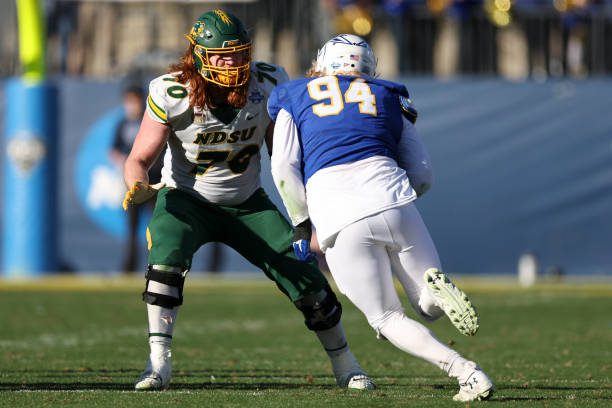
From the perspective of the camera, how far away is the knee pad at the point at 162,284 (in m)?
6.45

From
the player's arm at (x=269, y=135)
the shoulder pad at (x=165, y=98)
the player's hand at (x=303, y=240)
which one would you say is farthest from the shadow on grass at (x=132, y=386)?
the shoulder pad at (x=165, y=98)

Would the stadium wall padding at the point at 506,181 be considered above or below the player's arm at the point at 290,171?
below

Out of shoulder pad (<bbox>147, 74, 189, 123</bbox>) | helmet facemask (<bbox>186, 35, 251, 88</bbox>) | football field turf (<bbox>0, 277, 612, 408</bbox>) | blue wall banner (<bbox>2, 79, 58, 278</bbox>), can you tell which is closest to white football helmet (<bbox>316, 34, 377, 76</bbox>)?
helmet facemask (<bbox>186, 35, 251, 88</bbox>)

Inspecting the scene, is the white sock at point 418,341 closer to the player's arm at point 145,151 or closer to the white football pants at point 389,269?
the white football pants at point 389,269

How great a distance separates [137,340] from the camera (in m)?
9.62

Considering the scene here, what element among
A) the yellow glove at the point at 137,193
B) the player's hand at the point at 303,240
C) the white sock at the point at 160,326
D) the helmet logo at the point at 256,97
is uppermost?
the helmet logo at the point at 256,97

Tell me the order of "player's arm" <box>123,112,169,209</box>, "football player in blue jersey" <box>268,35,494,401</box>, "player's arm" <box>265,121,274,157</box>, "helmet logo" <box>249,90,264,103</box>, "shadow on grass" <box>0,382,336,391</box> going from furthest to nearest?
1. "player's arm" <box>265,121,274,157</box>
2. "helmet logo" <box>249,90,264,103</box>
3. "shadow on grass" <box>0,382,336,391</box>
4. "player's arm" <box>123,112,169,209</box>
5. "football player in blue jersey" <box>268,35,494,401</box>

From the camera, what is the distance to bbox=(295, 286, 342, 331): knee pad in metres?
6.56

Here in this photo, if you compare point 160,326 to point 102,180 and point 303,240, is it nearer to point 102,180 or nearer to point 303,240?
point 303,240

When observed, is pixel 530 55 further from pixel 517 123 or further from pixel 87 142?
pixel 87 142

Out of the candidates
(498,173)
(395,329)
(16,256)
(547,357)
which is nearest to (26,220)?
(16,256)

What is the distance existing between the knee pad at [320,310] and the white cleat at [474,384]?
3.71 feet

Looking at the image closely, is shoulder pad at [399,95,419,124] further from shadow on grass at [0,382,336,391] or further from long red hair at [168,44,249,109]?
shadow on grass at [0,382,336,391]

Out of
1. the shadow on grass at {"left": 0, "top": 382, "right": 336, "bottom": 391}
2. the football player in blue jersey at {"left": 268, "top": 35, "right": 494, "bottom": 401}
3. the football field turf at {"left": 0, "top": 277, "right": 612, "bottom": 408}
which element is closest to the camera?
the football player in blue jersey at {"left": 268, "top": 35, "right": 494, "bottom": 401}
